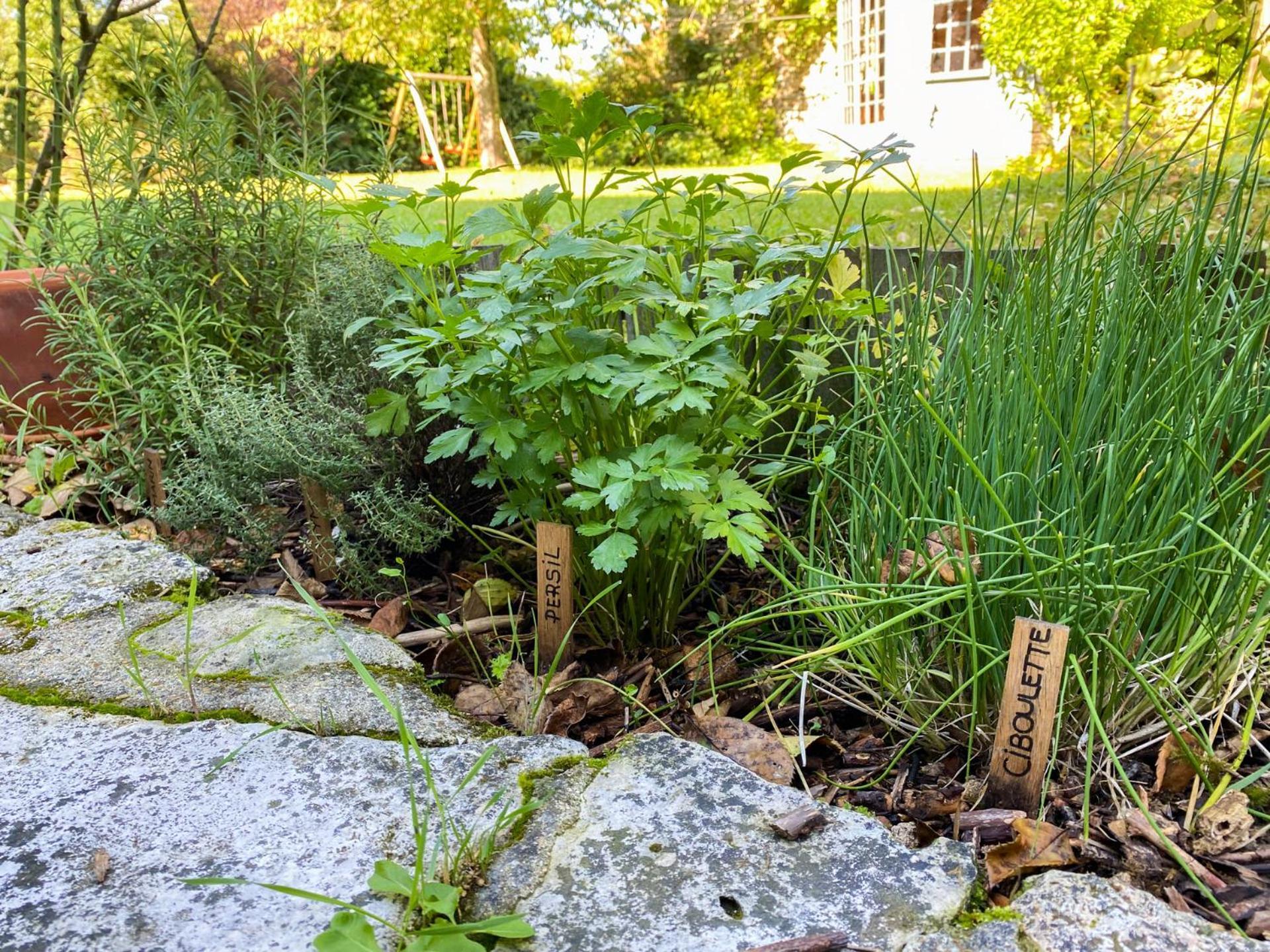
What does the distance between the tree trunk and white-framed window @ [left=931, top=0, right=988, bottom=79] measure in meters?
6.50

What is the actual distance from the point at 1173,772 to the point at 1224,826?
3.9 inches

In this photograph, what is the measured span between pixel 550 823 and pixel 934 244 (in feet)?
4.33

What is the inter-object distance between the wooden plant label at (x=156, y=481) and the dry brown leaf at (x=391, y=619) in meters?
0.68

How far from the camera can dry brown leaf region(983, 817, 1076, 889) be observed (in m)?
1.10

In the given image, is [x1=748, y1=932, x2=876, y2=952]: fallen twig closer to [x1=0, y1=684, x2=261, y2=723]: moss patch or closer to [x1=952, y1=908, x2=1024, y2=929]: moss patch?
[x1=952, y1=908, x2=1024, y2=929]: moss patch

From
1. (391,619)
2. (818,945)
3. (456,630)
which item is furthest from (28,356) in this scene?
(818,945)

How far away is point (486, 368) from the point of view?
1558 millimetres

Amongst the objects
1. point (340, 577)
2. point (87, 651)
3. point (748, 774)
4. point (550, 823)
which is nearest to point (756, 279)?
point (748, 774)

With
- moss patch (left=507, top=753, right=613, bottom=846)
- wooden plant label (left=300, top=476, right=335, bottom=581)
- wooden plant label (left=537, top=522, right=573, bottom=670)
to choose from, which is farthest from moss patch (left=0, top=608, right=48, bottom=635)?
moss patch (left=507, top=753, right=613, bottom=846)

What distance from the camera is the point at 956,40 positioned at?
12570 mm

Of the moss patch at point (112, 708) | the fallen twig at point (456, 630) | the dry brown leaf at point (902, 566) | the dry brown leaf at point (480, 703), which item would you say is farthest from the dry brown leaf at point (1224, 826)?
the moss patch at point (112, 708)

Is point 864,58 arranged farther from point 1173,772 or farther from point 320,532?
point 1173,772

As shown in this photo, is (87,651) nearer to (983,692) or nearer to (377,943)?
(377,943)

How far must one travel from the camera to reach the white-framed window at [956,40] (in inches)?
488
